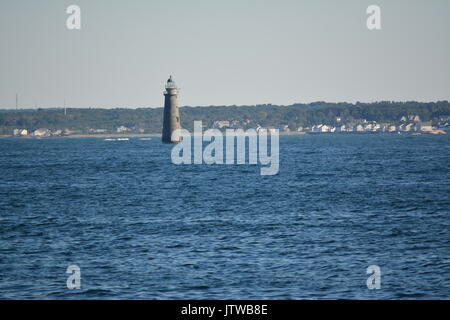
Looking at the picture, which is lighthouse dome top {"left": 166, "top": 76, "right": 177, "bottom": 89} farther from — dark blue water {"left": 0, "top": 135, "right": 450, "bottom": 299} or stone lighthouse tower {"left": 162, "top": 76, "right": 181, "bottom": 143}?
dark blue water {"left": 0, "top": 135, "right": 450, "bottom": 299}

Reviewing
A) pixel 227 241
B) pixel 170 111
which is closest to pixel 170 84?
pixel 170 111

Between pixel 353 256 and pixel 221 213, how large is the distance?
15.6 m

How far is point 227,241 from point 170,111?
118 m

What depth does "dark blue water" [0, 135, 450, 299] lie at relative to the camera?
71.5 feet

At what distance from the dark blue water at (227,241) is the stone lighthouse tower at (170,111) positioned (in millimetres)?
83675

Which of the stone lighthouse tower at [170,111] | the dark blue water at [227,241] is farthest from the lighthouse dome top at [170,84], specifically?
the dark blue water at [227,241]

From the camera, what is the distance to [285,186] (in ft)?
207

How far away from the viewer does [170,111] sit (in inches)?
5768

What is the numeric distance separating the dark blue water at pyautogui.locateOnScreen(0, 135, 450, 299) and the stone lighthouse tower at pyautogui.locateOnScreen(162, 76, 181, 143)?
83.7 m

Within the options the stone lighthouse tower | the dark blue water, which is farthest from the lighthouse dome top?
the dark blue water

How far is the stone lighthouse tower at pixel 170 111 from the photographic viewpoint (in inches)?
5645

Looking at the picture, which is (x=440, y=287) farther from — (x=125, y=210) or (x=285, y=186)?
(x=285, y=186)

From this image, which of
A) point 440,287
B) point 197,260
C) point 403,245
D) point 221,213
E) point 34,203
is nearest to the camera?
point 440,287
